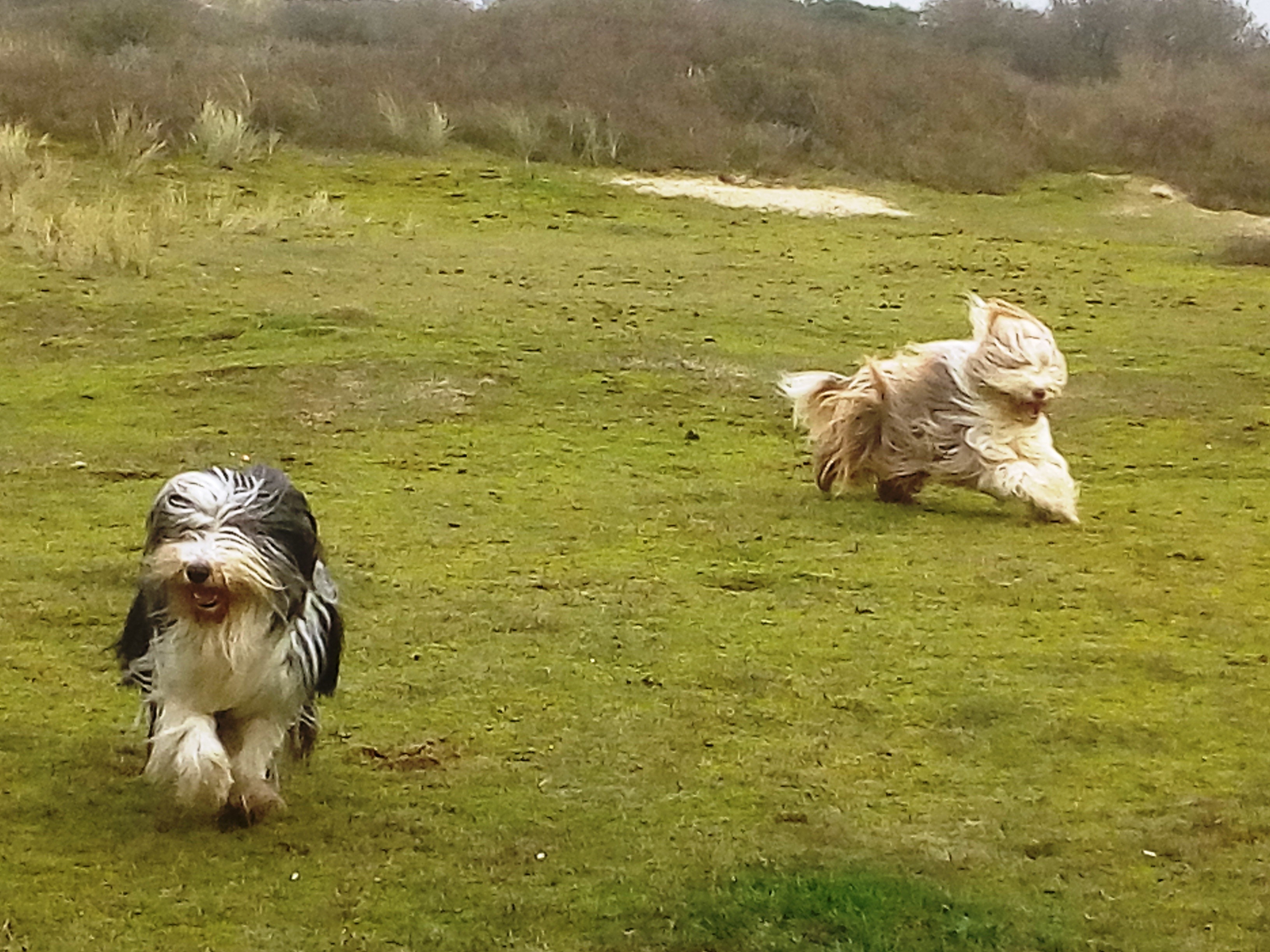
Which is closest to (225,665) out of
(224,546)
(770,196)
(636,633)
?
(224,546)

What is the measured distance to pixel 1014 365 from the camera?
315 inches

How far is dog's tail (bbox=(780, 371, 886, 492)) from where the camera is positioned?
27.2 feet

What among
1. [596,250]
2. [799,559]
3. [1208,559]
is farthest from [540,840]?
[596,250]

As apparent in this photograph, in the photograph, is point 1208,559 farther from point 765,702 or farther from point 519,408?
point 519,408

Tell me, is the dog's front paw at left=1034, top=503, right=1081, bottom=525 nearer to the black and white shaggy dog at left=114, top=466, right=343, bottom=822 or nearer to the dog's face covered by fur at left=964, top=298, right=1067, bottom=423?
the dog's face covered by fur at left=964, top=298, right=1067, bottom=423

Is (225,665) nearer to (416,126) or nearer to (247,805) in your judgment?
(247,805)

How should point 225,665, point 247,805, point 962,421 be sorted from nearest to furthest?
point 225,665 < point 247,805 < point 962,421

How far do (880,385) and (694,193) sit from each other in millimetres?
12129

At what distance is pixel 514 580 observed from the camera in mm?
6781

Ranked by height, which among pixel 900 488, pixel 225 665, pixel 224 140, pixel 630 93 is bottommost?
pixel 224 140

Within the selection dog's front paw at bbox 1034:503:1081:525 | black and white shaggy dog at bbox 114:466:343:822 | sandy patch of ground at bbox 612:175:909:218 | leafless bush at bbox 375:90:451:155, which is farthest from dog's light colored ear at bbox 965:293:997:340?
leafless bush at bbox 375:90:451:155

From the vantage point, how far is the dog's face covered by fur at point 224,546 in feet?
13.5

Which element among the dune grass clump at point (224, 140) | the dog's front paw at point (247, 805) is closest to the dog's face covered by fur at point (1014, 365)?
the dog's front paw at point (247, 805)

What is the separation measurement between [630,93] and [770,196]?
4.66 m
